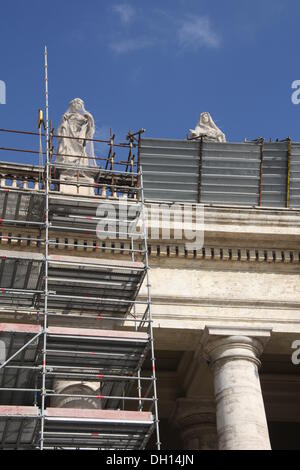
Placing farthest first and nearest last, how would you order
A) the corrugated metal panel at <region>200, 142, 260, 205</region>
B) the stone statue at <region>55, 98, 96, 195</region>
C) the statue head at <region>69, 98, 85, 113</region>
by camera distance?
the statue head at <region>69, 98, 85, 113</region>, the corrugated metal panel at <region>200, 142, 260, 205</region>, the stone statue at <region>55, 98, 96, 195</region>

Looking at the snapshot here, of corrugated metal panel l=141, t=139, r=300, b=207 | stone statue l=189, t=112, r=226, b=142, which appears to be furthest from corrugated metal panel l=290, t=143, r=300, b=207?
stone statue l=189, t=112, r=226, b=142

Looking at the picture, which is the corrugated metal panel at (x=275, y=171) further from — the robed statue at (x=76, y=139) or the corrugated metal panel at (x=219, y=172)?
the robed statue at (x=76, y=139)

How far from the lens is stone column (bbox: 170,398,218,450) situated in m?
27.2

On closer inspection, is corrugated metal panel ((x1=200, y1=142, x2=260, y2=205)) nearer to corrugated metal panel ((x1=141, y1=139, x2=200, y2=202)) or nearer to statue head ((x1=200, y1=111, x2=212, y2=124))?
corrugated metal panel ((x1=141, y1=139, x2=200, y2=202))

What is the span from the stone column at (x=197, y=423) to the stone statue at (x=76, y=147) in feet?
23.9

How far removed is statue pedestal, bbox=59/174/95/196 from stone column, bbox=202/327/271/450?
208 inches

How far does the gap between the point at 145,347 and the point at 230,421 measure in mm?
2862

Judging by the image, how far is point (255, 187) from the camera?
88.2 feet

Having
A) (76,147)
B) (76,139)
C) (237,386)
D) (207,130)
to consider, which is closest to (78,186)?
(76,147)

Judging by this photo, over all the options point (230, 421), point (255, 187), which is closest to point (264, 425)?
point (230, 421)

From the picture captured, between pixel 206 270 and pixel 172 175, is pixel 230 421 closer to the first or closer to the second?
pixel 206 270
